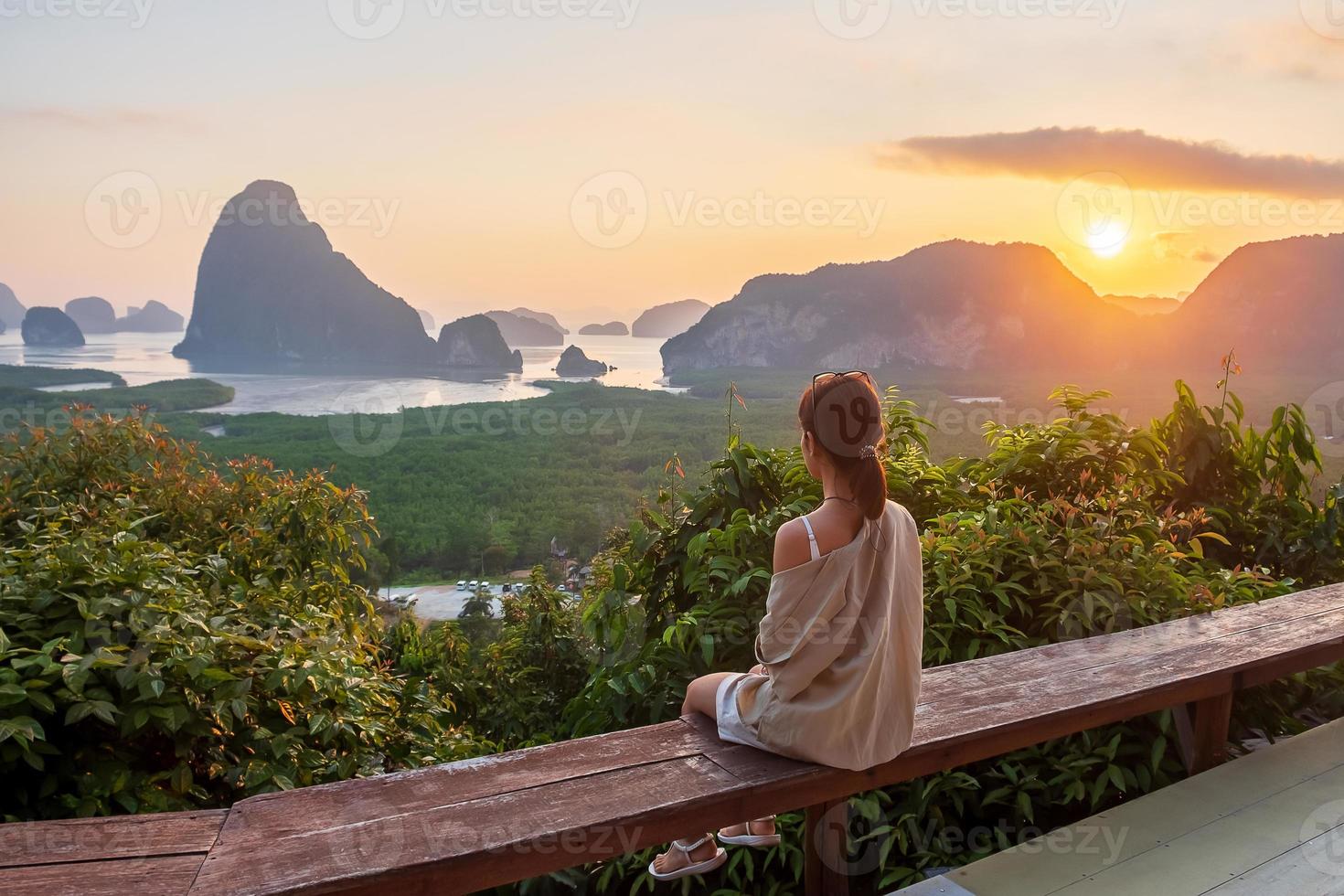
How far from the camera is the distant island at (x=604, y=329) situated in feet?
100

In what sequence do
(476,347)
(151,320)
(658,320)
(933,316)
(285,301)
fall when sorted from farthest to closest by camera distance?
1. (285,301)
2. (476,347)
3. (151,320)
4. (658,320)
5. (933,316)

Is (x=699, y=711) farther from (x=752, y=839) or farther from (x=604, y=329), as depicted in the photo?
(x=604, y=329)

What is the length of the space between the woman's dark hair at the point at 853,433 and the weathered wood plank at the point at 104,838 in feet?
3.99

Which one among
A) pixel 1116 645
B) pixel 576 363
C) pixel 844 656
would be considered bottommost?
pixel 1116 645

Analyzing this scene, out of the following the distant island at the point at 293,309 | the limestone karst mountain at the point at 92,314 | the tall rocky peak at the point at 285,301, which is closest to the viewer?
the limestone karst mountain at the point at 92,314

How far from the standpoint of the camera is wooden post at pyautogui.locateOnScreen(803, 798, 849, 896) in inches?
76.6

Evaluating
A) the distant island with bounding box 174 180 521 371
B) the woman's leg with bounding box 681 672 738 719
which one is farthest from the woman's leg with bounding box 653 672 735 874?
the distant island with bounding box 174 180 521 371

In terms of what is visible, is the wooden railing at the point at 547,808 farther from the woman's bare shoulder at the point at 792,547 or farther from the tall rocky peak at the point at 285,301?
the tall rocky peak at the point at 285,301

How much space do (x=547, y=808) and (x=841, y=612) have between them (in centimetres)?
64

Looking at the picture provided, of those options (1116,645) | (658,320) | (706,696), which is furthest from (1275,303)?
(658,320)

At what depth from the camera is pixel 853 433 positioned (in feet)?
5.56

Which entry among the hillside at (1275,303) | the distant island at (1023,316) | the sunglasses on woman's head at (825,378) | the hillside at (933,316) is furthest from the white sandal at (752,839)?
the hillside at (1275,303)

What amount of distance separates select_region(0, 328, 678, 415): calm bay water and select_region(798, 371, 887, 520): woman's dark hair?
15.2 metres

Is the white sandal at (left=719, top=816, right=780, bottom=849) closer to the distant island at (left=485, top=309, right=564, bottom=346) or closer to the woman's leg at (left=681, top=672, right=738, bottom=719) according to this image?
the woman's leg at (left=681, top=672, right=738, bottom=719)
